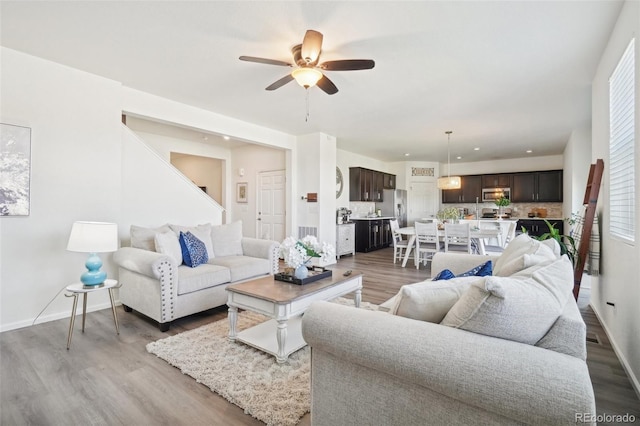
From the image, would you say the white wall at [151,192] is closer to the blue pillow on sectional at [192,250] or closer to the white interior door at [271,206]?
the blue pillow on sectional at [192,250]

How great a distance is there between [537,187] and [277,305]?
8761 millimetres

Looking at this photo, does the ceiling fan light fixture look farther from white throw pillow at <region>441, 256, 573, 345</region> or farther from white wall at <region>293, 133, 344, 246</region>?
white wall at <region>293, 133, 344, 246</region>

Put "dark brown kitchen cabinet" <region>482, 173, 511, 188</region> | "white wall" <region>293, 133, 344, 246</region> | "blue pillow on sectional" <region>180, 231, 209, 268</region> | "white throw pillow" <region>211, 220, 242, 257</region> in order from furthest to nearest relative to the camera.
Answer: "dark brown kitchen cabinet" <region>482, 173, 511, 188</region>
"white wall" <region>293, 133, 344, 246</region>
"white throw pillow" <region>211, 220, 242, 257</region>
"blue pillow on sectional" <region>180, 231, 209, 268</region>

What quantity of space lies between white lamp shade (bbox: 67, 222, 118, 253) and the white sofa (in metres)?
0.38

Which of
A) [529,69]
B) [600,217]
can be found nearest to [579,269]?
[600,217]

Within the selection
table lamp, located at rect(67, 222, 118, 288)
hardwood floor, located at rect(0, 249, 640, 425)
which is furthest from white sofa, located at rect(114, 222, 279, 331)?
table lamp, located at rect(67, 222, 118, 288)

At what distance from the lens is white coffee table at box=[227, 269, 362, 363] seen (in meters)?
2.23

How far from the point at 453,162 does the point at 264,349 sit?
29.7ft

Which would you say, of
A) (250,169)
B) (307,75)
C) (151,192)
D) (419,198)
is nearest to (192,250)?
(151,192)

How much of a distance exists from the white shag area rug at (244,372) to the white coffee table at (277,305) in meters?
0.07

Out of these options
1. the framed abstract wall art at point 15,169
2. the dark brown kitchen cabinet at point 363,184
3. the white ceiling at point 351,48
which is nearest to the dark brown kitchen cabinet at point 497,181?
the dark brown kitchen cabinet at point 363,184

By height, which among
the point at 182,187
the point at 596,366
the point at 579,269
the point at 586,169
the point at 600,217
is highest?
the point at 586,169

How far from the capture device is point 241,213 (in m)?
7.59

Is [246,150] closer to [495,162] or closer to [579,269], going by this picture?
[579,269]
